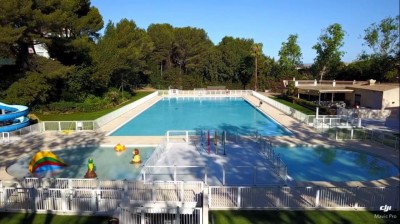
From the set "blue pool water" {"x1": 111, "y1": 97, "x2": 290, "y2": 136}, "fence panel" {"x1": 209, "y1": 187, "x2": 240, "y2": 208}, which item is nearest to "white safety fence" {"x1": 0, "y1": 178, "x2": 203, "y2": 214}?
"fence panel" {"x1": 209, "y1": 187, "x2": 240, "y2": 208}

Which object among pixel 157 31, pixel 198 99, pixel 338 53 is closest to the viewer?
pixel 198 99

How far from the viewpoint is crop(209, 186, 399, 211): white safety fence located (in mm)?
10297

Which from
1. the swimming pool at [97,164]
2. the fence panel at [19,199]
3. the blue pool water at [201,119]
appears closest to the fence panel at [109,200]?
the fence panel at [19,199]

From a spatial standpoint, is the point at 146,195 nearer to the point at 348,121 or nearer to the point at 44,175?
the point at 44,175

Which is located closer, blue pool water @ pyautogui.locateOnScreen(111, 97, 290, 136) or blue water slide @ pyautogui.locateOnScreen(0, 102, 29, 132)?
blue water slide @ pyautogui.locateOnScreen(0, 102, 29, 132)

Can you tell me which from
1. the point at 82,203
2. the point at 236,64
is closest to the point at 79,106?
the point at 82,203

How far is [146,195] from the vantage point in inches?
412

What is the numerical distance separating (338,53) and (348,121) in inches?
1386

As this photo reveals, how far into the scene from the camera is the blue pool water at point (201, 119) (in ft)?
82.6

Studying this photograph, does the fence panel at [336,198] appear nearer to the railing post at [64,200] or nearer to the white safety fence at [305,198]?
the white safety fence at [305,198]

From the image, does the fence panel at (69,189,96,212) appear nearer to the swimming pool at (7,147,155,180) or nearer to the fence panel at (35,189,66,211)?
the fence panel at (35,189,66,211)

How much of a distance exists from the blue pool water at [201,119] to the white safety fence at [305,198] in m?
12.2

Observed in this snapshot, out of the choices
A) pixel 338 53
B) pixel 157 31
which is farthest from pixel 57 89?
pixel 338 53

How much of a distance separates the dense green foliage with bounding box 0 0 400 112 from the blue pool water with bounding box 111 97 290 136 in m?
6.98
